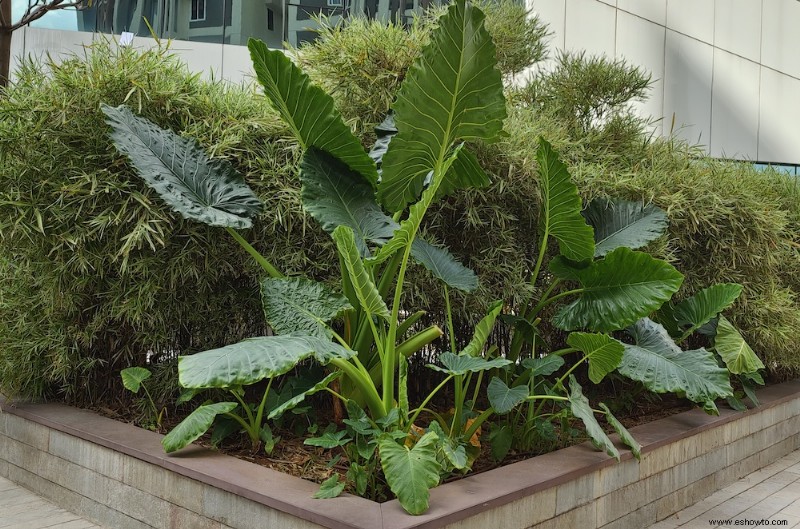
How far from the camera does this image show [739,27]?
1300 centimetres

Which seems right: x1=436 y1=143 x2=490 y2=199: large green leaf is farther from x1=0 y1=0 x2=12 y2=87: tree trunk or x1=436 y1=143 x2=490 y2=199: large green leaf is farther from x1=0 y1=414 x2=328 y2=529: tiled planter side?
x1=0 y1=0 x2=12 y2=87: tree trunk

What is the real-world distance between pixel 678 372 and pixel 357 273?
1.48 meters

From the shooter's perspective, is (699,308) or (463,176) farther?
(699,308)

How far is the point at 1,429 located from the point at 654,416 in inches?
134

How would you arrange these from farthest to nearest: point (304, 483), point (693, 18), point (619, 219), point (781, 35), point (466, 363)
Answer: point (781, 35) → point (693, 18) → point (619, 219) → point (466, 363) → point (304, 483)

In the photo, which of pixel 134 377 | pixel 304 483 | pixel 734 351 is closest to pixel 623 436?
pixel 734 351

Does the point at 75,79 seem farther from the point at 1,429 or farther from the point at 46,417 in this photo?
the point at 1,429

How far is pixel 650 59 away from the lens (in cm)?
1143

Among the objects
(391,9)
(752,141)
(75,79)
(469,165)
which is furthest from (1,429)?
(752,141)

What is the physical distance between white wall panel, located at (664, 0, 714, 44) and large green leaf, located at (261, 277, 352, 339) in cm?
1047

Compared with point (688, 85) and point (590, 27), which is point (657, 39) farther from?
point (590, 27)

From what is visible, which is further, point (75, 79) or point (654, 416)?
point (654, 416)

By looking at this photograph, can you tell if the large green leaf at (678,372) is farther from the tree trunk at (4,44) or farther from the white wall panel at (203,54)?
the white wall panel at (203,54)

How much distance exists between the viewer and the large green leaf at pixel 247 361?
2.22 m
